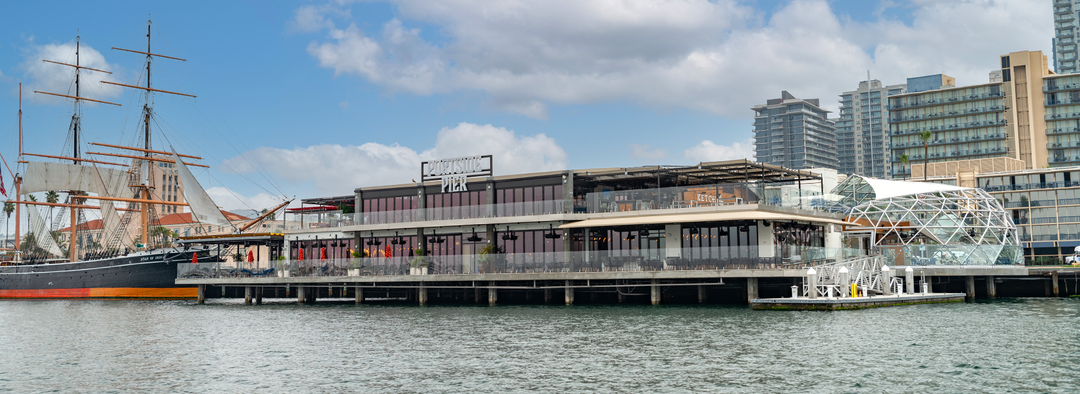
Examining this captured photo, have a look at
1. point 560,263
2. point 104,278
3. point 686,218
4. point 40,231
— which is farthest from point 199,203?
point 686,218

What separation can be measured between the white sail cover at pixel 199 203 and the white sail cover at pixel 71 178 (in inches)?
710

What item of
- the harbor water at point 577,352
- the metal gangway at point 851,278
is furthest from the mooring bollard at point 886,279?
the harbor water at point 577,352

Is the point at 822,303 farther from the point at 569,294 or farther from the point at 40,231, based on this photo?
the point at 40,231

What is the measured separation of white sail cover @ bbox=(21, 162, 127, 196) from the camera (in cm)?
9100

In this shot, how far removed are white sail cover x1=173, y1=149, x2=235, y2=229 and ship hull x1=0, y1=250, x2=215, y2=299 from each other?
323 inches

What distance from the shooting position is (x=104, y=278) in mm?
74312

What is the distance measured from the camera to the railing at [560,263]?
41.3 meters

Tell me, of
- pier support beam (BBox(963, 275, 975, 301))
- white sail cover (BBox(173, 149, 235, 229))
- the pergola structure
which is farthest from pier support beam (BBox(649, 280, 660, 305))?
white sail cover (BBox(173, 149, 235, 229))

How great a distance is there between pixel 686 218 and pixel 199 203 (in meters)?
51.5

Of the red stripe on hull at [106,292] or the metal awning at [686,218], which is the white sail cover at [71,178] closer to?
the red stripe on hull at [106,292]

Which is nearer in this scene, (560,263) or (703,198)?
(703,198)

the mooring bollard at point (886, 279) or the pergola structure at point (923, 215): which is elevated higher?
the pergola structure at point (923, 215)

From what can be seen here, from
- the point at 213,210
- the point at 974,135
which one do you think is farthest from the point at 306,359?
the point at 974,135

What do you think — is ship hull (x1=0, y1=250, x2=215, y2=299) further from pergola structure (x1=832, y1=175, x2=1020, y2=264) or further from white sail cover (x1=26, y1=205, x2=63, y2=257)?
pergola structure (x1=832, y1=175, x2=1020, y2=264)
